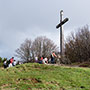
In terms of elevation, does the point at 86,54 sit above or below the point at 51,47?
below

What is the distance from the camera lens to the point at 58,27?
51.3ft

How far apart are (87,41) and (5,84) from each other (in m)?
26.3

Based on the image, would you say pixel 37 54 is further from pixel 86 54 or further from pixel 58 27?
pixel 58 27

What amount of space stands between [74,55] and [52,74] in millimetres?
25486

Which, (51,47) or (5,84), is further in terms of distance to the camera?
(51,47)

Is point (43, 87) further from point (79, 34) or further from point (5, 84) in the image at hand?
point (79, 34)

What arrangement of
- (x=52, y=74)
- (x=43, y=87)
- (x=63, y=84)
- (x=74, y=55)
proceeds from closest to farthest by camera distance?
1. (x=43, y=87)
2. (x=63, y=84)
3. (x=52, y=74)
4. (x=74, y=55)

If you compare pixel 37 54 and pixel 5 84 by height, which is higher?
pixel 37 54

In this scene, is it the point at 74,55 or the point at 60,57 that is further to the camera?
the point at 74,55

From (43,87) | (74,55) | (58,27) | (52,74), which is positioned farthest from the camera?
(74,55)

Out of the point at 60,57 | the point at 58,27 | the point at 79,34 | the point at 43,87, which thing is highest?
the point at 79,34

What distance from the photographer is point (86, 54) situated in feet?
103

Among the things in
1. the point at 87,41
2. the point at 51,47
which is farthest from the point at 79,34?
the point at 51,47

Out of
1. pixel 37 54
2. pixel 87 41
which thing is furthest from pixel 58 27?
pixel 37 54
